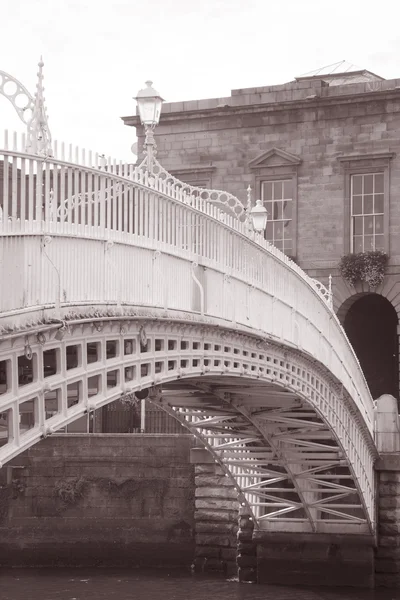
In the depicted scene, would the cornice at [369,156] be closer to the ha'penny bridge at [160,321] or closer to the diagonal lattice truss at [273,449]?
the diagonal lattice truss at [273,449]

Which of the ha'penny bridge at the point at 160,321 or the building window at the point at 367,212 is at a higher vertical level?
the building window at the point at 367,212

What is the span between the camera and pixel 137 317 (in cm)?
1364

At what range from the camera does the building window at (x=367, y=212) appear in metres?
38.4

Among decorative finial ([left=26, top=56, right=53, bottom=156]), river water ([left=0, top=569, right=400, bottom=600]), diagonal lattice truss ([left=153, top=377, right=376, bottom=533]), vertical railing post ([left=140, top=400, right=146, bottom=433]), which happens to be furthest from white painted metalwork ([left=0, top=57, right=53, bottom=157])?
vertical railing post ([left=140, top=400, right=146, bottom=433])

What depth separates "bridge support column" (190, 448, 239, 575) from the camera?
3059 cm

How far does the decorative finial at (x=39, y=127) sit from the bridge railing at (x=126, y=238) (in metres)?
0.13

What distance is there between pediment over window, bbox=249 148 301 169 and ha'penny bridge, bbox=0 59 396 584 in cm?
1273

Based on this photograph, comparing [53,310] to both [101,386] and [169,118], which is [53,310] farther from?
[169,118]

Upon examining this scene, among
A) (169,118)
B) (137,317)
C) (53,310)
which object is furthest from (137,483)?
(53,310)

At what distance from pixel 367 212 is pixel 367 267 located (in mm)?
1602

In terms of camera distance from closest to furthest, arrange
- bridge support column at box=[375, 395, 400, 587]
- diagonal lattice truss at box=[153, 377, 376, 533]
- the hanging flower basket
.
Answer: diagonal lattice truss at box=[153, 377, 376, 533] → bridge support column at box=[375, 395, 400, 587] → the hanging flower basket

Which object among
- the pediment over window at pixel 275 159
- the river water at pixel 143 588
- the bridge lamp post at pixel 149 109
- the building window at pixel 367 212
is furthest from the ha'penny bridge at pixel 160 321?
the pediment over window at pixel 275 159

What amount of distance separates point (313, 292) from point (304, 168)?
16.5 m

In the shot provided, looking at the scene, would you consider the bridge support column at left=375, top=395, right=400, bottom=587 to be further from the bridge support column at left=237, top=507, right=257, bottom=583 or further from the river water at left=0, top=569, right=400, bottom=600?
the bridge support column at left=237, top=507, right=257, bottom=583
